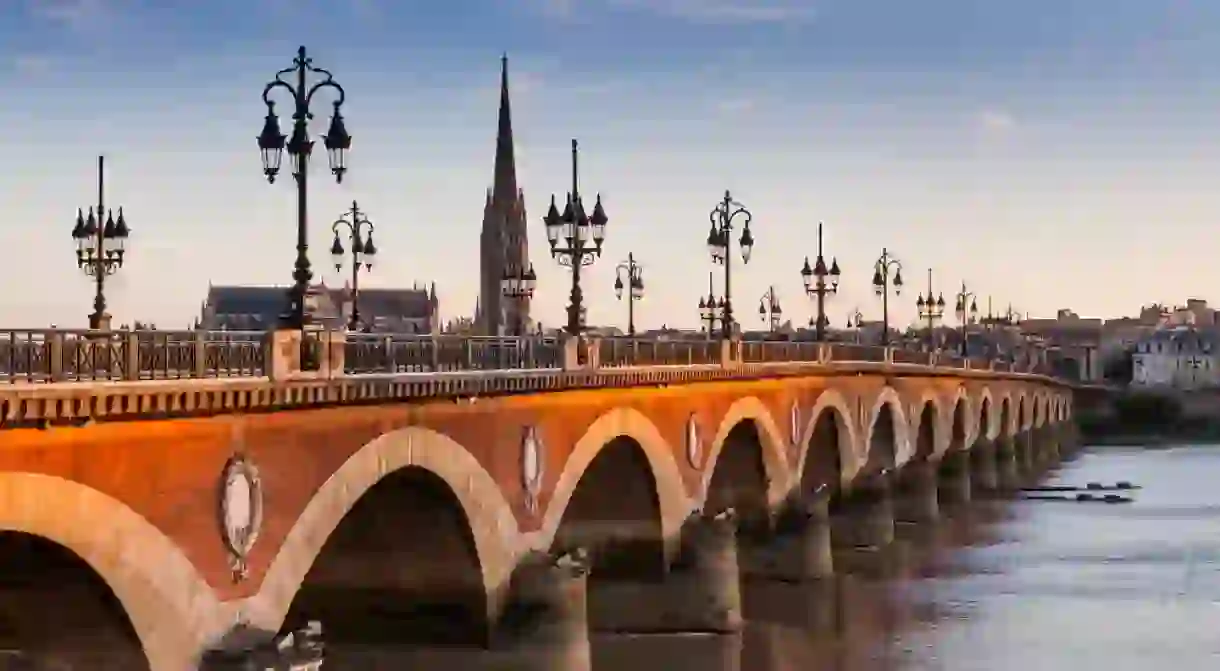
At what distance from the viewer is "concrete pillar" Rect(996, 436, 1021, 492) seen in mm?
94812

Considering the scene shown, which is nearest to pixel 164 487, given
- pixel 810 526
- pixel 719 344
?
pixel 719 344

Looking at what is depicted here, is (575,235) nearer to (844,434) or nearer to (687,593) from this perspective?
(687,593)

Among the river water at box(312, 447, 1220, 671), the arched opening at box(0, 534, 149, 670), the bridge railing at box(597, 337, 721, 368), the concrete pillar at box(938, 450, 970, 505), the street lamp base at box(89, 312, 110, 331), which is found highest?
the street lamp base at box(89, 312, 110, 331)

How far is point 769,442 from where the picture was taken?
51.2m

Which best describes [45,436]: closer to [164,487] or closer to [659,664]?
[164,487]

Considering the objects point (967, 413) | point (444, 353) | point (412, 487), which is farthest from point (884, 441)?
point (444, 353)

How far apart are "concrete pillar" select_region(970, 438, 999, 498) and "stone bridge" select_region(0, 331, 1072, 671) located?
32.6 meters

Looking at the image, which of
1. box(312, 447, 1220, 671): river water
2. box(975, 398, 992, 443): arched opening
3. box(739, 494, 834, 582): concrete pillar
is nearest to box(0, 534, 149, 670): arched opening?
box(312, 447, 1220, 671): river water

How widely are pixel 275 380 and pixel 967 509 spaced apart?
204ft

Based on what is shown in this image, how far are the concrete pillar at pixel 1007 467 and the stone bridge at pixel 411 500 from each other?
37.1 metres

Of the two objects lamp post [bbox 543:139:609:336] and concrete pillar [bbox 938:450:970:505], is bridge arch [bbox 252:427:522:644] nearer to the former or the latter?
Answer: lamp post [bbox 543:139:609:336]

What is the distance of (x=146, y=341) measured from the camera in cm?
1952

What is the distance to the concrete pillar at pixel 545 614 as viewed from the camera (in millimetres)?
30375

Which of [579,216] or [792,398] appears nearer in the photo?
[579,216]
